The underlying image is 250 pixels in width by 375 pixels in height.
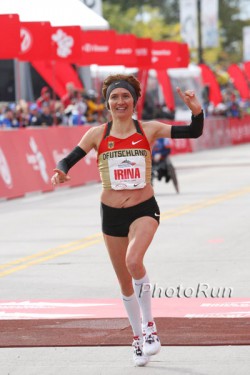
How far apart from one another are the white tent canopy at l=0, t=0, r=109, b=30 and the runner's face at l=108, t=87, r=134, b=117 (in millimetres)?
18834

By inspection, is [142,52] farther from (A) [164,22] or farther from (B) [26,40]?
(A) [164,22]

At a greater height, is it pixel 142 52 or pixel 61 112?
pixel 142 52

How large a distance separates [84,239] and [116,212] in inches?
320

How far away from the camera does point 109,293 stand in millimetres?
11203

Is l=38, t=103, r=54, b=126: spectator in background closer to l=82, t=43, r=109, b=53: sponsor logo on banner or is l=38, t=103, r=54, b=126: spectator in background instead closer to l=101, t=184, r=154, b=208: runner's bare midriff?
l=82, t=43, r=109, b=53: sponsor logo on banner

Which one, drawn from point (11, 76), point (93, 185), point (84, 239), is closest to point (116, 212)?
point (84, 239)

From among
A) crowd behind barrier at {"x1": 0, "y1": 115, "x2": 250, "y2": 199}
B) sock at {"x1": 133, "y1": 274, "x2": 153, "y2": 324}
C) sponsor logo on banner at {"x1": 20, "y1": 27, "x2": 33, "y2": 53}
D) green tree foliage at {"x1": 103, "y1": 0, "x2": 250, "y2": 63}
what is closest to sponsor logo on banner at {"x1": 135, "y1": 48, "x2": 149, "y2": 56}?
crowd behind barrier at {"x1": 0, "y1": 115, "x2": 250, "y2": 199}

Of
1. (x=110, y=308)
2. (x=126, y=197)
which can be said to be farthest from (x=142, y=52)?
(x=126, y=197)

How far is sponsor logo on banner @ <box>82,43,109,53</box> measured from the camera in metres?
31.3

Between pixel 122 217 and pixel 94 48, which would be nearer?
pixel 122 217

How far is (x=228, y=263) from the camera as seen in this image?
13.0 metres
